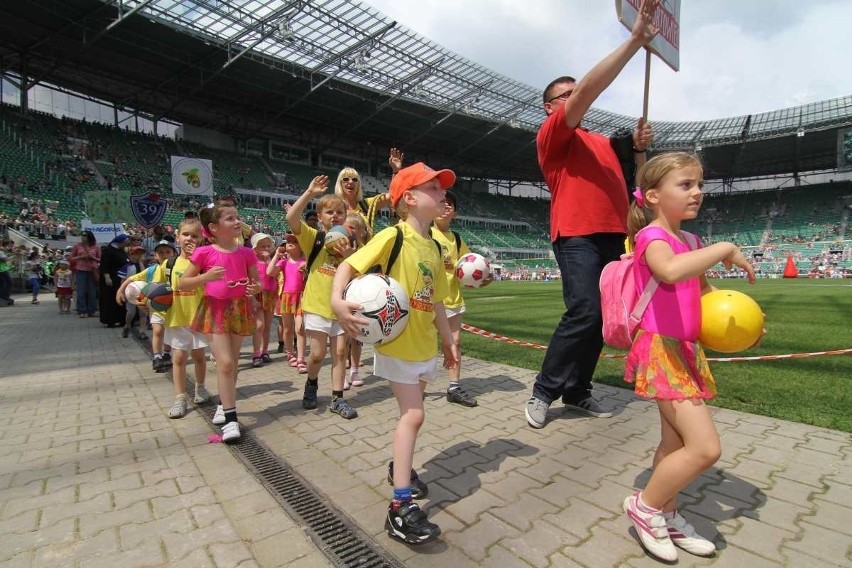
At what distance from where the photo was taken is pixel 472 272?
4.84 m

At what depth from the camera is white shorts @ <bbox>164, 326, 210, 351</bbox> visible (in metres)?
4.71

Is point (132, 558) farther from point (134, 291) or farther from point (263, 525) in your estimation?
point (134, 291)

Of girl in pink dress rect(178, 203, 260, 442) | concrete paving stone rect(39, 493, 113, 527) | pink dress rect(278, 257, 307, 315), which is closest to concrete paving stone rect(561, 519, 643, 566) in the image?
concrete paving stone rect(39, 493, 113, 527)

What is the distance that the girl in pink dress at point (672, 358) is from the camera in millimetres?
2070

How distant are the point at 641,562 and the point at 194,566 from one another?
2.06 meters

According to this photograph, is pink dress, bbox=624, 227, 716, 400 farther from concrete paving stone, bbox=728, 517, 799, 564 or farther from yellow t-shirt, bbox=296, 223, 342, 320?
yellow t-shirt, bbox=296, 223, 342, 320

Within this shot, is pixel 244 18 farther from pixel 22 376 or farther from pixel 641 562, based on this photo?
pixel 641 562

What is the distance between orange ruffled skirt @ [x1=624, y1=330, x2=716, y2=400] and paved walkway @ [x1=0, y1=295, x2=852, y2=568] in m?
0.78

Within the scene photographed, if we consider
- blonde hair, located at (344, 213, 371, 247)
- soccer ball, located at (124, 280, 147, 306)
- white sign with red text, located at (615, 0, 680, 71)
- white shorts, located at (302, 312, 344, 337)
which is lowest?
white shorts, located at (302, 312, 344, 337)

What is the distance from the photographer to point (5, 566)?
220 cm

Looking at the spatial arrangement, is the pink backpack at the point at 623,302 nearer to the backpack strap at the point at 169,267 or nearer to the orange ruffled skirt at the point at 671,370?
the orange ruffled skirt at the point at 671,370

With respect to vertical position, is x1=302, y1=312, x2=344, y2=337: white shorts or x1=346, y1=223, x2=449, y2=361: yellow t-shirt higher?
x1=346, y1=223, x2=449, y2=361: yellow t-shirt

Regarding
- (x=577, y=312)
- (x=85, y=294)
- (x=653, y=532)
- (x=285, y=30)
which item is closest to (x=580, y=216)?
(x=577, y=312)

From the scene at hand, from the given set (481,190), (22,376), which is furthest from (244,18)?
(481,190)
